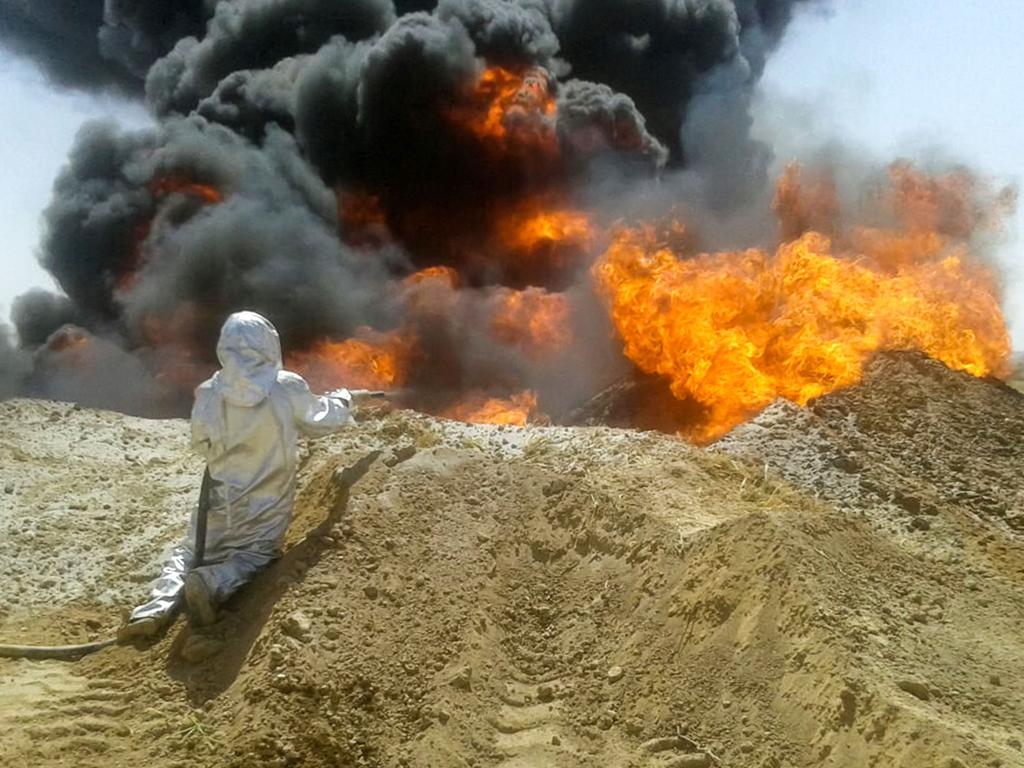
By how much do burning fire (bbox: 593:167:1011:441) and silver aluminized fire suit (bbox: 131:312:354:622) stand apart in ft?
18.9

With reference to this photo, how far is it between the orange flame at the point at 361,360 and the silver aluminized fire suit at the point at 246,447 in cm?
1072

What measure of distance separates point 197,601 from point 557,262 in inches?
694

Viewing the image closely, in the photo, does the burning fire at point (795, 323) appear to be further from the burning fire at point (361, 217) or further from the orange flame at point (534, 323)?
the burning fire at point (361, 217)

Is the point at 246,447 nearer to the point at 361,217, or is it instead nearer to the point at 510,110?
the point at 361,217

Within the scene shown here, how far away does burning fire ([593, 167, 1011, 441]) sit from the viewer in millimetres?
10938

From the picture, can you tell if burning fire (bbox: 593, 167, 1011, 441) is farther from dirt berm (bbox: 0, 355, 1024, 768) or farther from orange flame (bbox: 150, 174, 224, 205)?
orange flame (bbox: 150, 174, 224, 205)

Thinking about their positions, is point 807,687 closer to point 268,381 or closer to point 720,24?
point 268,381

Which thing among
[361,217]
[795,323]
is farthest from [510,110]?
A: [795,323]

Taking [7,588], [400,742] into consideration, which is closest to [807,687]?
[400,742]

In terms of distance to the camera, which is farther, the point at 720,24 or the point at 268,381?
the point at 720,24

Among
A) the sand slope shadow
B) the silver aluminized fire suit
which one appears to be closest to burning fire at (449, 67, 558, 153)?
the silver aluminized fire suit

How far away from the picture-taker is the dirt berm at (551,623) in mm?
4727

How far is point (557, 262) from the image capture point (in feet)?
74.1

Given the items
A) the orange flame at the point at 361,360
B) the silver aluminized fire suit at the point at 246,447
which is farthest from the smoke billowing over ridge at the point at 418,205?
the silver aluminized fire suit at the point at 246,447
